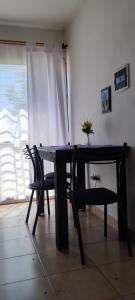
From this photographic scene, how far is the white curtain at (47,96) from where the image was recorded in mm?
3693

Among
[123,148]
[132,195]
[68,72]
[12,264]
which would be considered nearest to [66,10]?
[68,72]

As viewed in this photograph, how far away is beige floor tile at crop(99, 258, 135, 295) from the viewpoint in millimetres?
1560

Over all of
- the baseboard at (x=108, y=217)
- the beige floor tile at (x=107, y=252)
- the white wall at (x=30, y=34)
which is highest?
the white wall at (x=30, y=34)

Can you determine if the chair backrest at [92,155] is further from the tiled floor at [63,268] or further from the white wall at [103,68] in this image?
the tiled floor at [63,268]

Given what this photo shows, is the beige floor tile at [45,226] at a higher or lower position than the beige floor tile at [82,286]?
higher

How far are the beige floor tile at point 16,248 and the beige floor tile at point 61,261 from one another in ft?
0.52

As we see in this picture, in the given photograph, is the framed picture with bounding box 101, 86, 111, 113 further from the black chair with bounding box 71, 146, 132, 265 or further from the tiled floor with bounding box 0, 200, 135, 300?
the tiled floor with bounding box 0, 200, 135, 300

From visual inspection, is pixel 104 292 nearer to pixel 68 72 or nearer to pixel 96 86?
pixel 96 86

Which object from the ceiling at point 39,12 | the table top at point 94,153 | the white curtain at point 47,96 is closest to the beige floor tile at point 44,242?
the table top at point 94,153

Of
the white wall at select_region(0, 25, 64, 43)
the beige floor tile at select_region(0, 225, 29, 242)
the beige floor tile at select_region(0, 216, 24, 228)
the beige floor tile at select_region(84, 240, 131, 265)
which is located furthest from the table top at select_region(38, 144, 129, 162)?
the white wall at select_region(0, 25, 64, 43)

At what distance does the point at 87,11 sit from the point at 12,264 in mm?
2691

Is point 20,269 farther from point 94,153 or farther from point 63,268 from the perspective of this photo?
point 94,153

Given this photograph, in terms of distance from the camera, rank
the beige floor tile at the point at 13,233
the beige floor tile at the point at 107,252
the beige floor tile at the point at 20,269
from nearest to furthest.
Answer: the beige floor tile at the point at 20,269 < the beige floor tile at the point at 107,252 < the beige floor tile at the point at 13,233

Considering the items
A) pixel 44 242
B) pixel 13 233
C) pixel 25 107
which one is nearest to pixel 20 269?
pixel 44 242
